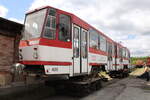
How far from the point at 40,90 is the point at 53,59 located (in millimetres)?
3798

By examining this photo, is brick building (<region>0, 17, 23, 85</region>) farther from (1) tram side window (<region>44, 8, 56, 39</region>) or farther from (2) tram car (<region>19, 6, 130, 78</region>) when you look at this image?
(1) tram side window (<region>44, 8, 56, 39</region>)

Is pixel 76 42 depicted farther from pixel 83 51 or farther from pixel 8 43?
pixel 8 43

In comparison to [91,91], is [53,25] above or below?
above

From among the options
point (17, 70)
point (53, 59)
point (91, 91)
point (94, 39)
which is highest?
point (94, 39)

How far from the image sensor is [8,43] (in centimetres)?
931

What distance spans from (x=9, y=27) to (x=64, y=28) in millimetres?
3433

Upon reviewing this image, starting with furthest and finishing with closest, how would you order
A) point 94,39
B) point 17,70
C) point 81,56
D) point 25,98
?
point 94,39, point 81,56, point 25,98, point 17,70

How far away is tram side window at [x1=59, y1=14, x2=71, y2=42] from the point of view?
7.29 metres

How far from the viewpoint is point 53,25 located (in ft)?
23.1

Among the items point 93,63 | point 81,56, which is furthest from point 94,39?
point 81,56

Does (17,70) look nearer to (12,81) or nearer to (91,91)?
(12,81)

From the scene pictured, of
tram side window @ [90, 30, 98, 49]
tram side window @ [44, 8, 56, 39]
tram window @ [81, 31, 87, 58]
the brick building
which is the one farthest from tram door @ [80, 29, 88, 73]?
the brick building

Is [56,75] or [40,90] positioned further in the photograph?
[40,90]

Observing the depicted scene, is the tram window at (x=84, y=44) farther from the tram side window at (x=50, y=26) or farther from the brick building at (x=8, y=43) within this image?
the brick building at (x=8, y=43)
